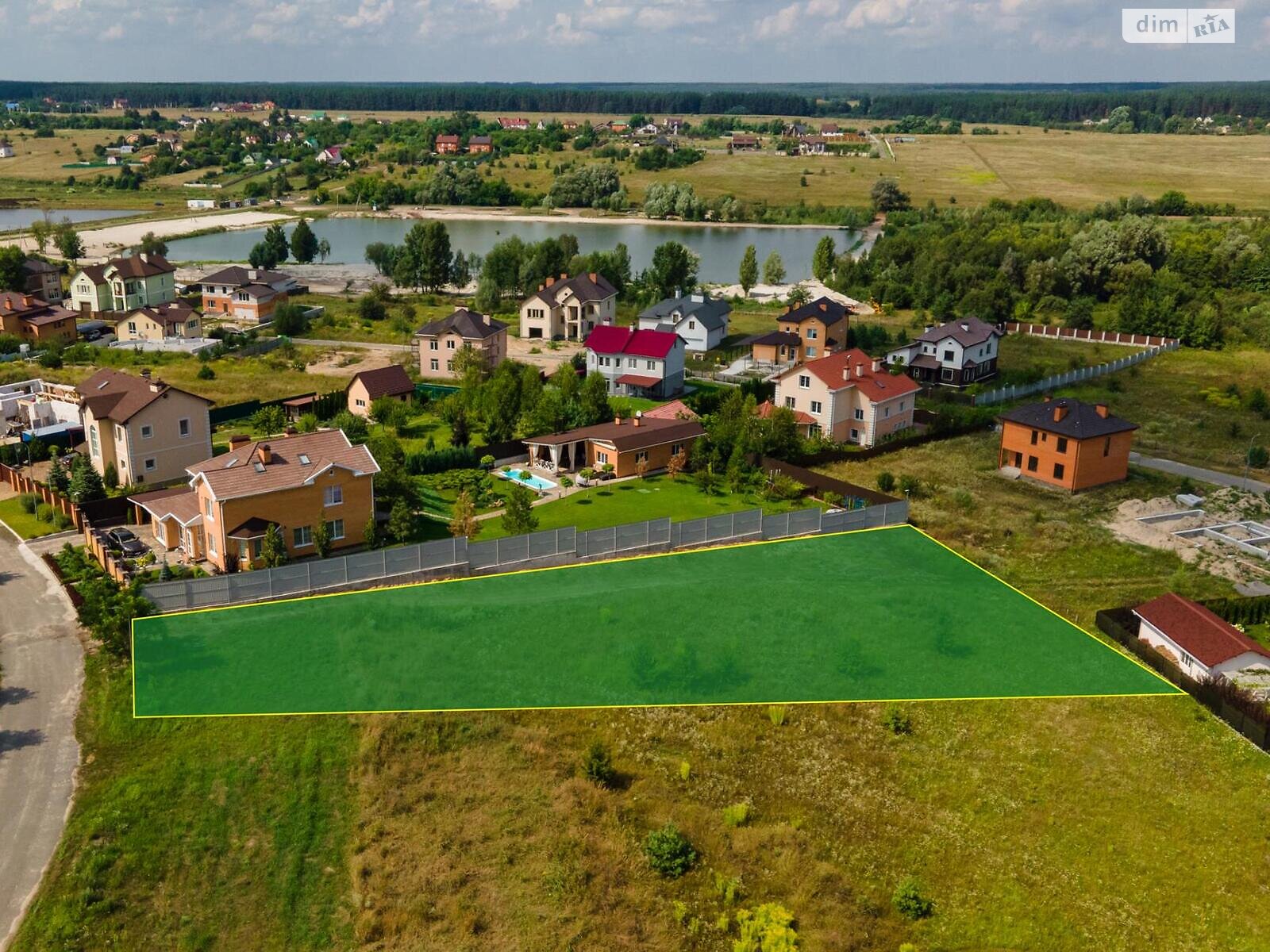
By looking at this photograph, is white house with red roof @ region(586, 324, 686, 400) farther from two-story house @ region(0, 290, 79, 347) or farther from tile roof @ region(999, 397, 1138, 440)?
two-story house @ region(0, 290, 79, 347)

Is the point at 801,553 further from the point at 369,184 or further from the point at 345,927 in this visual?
the point at 369,184

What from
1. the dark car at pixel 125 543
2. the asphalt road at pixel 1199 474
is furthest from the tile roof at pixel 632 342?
the dark car at pixel 125 543

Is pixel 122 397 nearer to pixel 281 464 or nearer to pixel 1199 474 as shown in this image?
pixel 281 464

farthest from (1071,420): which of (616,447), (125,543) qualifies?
(125,543)

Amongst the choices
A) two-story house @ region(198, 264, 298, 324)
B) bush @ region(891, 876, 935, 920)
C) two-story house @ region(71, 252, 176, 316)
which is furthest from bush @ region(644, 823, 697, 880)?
two-story house @ region(71, 252, 176, 316)

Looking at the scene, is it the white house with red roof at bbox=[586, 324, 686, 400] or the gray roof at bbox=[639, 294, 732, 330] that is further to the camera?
the gray roof at bbox=[639, 294, 732, 330]

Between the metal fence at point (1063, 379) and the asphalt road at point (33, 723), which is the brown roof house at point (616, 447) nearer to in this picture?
the asphalt road at point (33, 723)

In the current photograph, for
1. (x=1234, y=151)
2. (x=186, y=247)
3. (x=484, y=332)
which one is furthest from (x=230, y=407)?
(x=1234, y=151)
